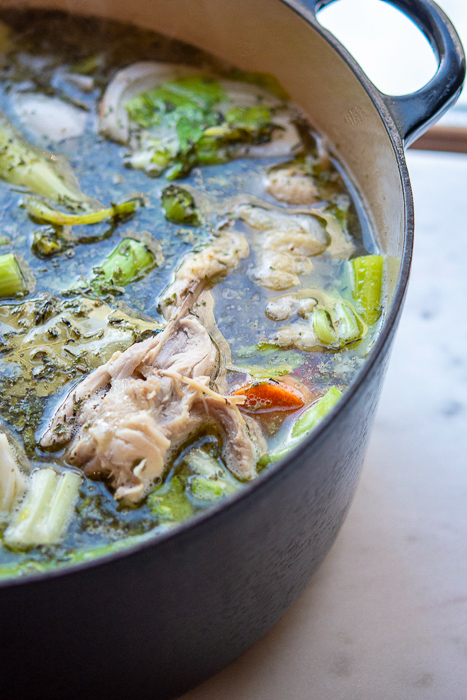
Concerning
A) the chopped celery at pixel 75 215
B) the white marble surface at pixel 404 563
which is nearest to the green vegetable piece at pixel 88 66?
the chopped celery at pixel 75 215

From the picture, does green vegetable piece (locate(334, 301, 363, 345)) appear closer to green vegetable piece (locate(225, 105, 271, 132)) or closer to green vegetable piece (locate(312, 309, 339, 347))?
green vegetable piece (locate(312, 309, 339, 347))

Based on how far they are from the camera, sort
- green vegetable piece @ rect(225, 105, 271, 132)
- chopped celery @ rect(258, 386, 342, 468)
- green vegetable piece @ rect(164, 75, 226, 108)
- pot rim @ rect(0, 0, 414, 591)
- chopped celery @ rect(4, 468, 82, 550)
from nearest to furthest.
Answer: pot rim @ rect(0, 0, 414, 591) < chopped celery @ rect(4, 468, 82, 550) < chopped celery @ rect(258, 386, 342, 468) < green vegetable piece @ rect(225, 105, 271, 132) < green vegetable piece @ rect(164, 75, 226, 108)

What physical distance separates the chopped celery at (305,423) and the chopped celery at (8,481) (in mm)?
500

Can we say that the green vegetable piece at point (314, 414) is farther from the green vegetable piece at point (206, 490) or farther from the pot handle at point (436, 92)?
the pot handle at point (436, 92)

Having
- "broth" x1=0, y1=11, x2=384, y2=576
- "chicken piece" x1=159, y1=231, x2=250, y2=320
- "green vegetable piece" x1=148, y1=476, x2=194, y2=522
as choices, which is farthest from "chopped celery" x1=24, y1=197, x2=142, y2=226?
"green vegetable piece" x1=148, y1=476, x2=194, y2=522

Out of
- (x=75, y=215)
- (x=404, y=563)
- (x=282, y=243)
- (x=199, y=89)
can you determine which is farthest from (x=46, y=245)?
(x=404, y=563)

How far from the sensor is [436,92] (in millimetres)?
1477

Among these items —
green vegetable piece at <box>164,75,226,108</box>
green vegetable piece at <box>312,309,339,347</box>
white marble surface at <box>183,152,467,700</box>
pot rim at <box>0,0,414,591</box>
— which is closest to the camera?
pot rim at <box>0,0,414,591</box>

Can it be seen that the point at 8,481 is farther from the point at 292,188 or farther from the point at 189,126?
the point at 189,126

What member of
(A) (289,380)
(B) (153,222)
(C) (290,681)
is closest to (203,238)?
(B) (153,222)

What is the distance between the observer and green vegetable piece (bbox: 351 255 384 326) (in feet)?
5.38

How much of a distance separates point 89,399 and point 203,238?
2.04ft

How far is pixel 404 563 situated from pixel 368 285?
76 centimetres

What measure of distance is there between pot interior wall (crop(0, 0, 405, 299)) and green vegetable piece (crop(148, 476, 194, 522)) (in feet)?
2.44
